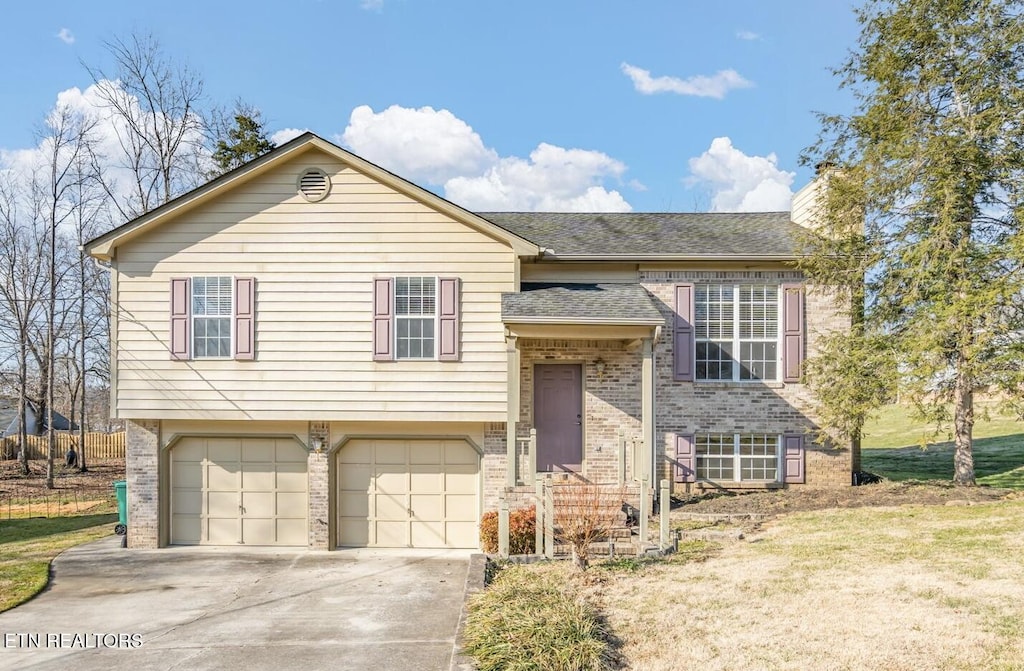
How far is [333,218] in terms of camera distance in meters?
12.1

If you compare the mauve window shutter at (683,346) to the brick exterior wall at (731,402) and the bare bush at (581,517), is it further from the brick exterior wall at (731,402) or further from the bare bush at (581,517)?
the bare bush at (581,517)

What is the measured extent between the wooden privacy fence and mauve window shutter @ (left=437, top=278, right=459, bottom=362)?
2217 cm

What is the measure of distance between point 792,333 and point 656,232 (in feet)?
11.3

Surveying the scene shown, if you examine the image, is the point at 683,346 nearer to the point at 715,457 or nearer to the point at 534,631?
the point at 715,457

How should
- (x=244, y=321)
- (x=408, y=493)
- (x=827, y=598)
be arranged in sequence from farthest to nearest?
1. (x=408, y=493)
2. (x=244, y=321)
3. (x=827, y=598)

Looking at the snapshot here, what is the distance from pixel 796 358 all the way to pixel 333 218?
30.0 feet

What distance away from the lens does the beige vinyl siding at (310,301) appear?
39.5 feet

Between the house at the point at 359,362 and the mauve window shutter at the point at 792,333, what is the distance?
0.12ft

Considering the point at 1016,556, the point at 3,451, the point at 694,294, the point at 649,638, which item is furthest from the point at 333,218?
the point at 3,451

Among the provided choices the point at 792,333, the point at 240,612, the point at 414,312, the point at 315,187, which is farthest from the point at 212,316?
the point at 792,333

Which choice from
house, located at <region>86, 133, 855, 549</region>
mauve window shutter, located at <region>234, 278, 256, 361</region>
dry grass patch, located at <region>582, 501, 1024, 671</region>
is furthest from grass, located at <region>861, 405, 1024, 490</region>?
mauve window shutter, located at <region>234, 278, 256, 361</region>

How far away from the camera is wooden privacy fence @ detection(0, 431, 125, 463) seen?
27375mm

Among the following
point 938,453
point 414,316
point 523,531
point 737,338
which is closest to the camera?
point 523,531

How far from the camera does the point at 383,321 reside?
1205 centimetres
